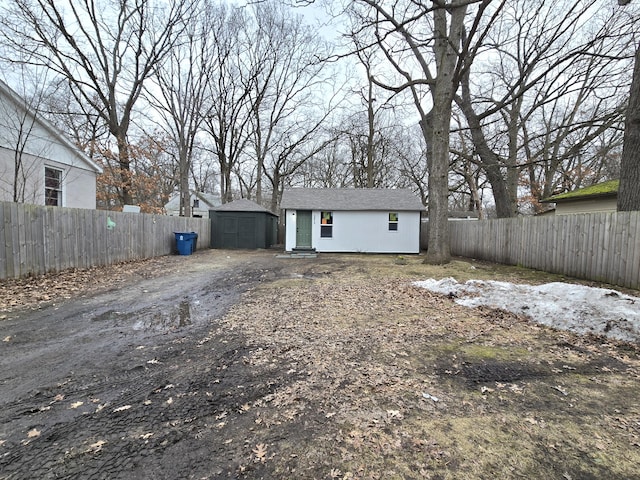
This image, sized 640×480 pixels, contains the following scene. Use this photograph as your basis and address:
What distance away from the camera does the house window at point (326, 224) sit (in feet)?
48.8

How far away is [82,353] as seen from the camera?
317cm

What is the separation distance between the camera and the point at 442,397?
236cm

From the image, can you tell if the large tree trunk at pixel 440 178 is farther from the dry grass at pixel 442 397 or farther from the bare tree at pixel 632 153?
the dry grass at pixel 442 397

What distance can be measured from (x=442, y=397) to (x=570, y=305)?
10.4 feet

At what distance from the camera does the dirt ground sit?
1.70 meters

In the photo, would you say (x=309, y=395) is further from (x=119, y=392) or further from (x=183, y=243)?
(x=183, y=243)

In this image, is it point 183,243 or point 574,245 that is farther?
point 183,243

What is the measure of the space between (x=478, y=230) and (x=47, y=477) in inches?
509

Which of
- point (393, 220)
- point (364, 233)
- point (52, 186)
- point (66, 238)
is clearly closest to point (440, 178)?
point (393, 220)

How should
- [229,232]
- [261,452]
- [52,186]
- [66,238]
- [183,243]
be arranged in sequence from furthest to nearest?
[229,232] < [183,243] < [52,186] < [66,238] < [261,452]

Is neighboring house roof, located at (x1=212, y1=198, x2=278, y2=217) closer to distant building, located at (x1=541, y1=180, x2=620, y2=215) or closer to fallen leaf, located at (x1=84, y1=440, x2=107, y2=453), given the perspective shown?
distant building, located at (x1=541, y1=180, x2=620, y2=215)

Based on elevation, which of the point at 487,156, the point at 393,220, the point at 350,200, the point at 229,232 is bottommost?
the point at 229,232

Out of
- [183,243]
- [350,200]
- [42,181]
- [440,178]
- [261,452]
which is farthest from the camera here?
[350,200]

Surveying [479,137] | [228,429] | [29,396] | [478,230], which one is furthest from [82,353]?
[479,137]
